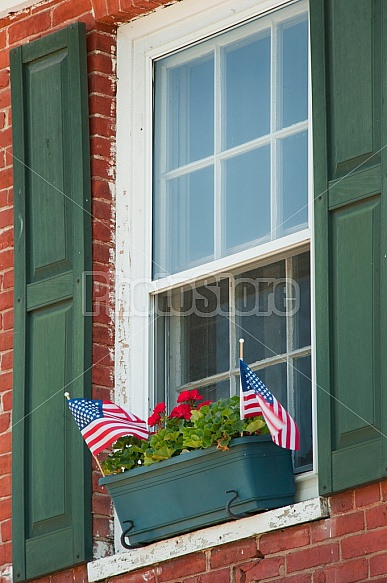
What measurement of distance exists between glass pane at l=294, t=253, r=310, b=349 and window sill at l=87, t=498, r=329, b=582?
0.80 m

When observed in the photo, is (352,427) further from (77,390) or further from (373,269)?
(77,390)

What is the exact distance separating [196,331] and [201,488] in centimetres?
93

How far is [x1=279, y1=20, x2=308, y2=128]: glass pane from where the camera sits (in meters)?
6.65

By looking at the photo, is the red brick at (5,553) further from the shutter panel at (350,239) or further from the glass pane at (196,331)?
the shutter panel at (350,239)

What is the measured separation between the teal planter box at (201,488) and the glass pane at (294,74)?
1.52m

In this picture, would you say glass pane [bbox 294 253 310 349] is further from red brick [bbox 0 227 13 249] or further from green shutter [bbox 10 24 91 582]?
red brick [bbox 0 227 13 249]

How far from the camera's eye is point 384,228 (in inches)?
231

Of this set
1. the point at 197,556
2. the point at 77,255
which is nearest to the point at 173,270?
the point at 77,255

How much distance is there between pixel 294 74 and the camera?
6719mm

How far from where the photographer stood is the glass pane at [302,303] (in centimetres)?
638

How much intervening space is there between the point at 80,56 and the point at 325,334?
2058 millimetres

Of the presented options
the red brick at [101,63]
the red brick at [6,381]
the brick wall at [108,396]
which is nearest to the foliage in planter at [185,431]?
the brick wall at [108,396]

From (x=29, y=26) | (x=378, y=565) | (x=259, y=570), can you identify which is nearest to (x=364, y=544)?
(x=378, y=565)

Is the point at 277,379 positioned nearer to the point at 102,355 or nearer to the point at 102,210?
the point at 102,355
